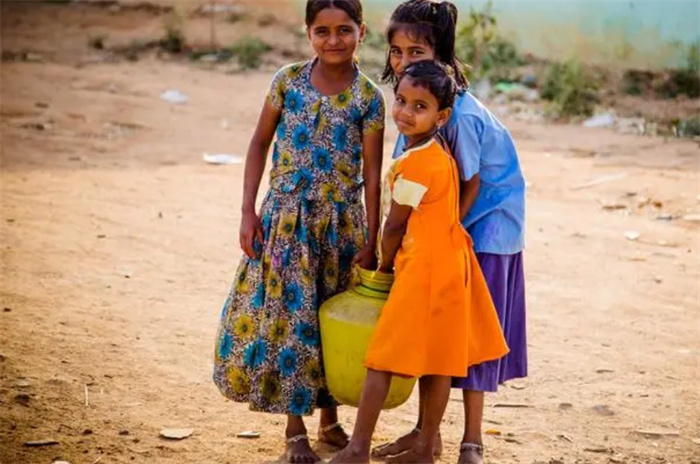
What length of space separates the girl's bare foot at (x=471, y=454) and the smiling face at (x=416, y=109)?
1045 millimetres

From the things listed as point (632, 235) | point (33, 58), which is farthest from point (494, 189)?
point (33, 58)

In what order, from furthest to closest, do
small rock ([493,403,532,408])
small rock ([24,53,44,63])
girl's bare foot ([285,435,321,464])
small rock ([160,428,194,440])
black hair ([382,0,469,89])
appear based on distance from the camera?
small rock ([24,53,44,63]), small rock ([493,403,532,408]), small rock ([160,428,194,440]), girl's bare foot ([285,435,321,464]), black hair ([382,0,469,89])

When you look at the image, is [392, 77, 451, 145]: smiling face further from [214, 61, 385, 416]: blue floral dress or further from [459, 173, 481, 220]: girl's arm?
[214, 61, 385, 416]: blue floral dress

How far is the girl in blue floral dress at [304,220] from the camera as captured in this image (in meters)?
3.70

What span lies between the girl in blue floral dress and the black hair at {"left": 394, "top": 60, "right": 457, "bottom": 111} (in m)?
0.36

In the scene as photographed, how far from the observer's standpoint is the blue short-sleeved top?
356 cm

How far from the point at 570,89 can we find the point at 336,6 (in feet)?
25.1

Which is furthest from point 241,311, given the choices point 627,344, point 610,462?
point 627,344

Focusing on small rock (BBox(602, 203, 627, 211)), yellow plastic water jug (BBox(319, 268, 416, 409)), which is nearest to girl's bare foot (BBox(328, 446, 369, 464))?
yellow plastic water jug (BBox(319, 268, 416, 409))

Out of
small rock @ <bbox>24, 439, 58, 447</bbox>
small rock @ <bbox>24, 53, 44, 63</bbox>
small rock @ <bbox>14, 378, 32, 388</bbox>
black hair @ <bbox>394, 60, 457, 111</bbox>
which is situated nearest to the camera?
black hair @ <bbox>394, 60, 457, 111</bbox>

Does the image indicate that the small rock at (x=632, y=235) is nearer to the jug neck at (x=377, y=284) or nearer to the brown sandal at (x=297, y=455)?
the brown sandal at (x=297, y=455)

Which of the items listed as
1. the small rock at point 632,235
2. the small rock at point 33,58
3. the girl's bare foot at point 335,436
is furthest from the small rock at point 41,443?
the small rock at point 33,58

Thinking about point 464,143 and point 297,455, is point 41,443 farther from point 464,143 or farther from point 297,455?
point 464,143

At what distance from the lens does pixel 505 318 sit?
3775mm
